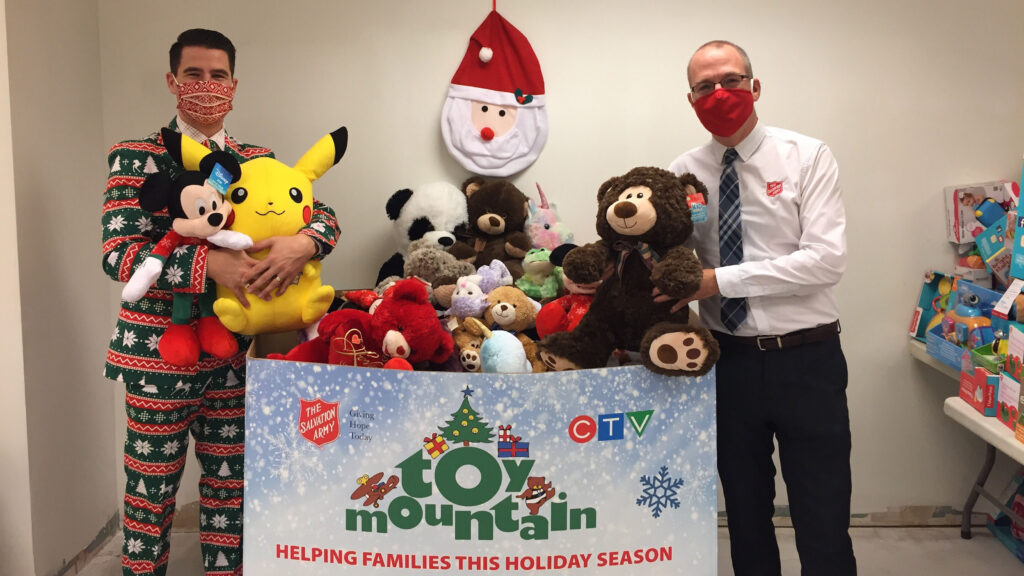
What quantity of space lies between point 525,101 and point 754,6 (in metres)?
0.85

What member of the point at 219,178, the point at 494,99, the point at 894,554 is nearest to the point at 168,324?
the point at 219,178

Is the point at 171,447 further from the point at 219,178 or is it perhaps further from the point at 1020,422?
the point at 1020,422

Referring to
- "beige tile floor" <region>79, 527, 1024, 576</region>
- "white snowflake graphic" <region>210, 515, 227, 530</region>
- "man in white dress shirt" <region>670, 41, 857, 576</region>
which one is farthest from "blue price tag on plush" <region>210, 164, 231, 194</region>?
"beige tile floor" <region>79, 527, 1024, 576</region>

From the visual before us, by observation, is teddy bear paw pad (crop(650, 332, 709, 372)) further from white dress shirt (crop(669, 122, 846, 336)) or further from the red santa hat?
the red santa hat

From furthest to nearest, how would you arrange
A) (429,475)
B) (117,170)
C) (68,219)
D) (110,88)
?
(110,88)
(68,219)
(117,170)
(429,475)

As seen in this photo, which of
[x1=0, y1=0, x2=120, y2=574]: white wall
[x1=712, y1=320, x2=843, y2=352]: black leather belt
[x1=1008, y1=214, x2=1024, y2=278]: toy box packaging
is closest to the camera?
[x1=712, y1=320, x2=843, y2=352]: black leather belt

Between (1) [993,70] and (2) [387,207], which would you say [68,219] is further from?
(1) [993,70]

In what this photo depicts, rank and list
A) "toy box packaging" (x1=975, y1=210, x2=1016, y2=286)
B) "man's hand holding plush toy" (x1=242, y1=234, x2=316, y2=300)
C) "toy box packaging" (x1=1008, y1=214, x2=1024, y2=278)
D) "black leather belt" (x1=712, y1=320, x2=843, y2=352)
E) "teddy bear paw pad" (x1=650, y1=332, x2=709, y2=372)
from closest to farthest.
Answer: "teddy bear paw pad" (x1=650, y1=332, x2=709, y2=372)
"man's hand holding plush toy" (x1=242, y1=234, x2=316, y2=300)
"black leather belt" (x1=712, y1=320, x2=843, y2=352)
"toy box packaging" (x1=1008, y1=214, x2=1024, y2=278)
"toy box packaging" (x1=975, y1=210, x2=1016, y2=286)

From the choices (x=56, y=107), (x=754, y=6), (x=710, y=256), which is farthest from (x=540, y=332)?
(x=56, y=107)

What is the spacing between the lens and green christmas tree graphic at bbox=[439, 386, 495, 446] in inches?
66.8

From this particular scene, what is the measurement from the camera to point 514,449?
5.59 feet

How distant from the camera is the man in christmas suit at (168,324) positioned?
197 centimetres

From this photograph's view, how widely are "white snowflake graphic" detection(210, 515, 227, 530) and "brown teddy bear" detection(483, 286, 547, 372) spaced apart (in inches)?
36.6

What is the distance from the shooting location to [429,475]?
1.71 m
